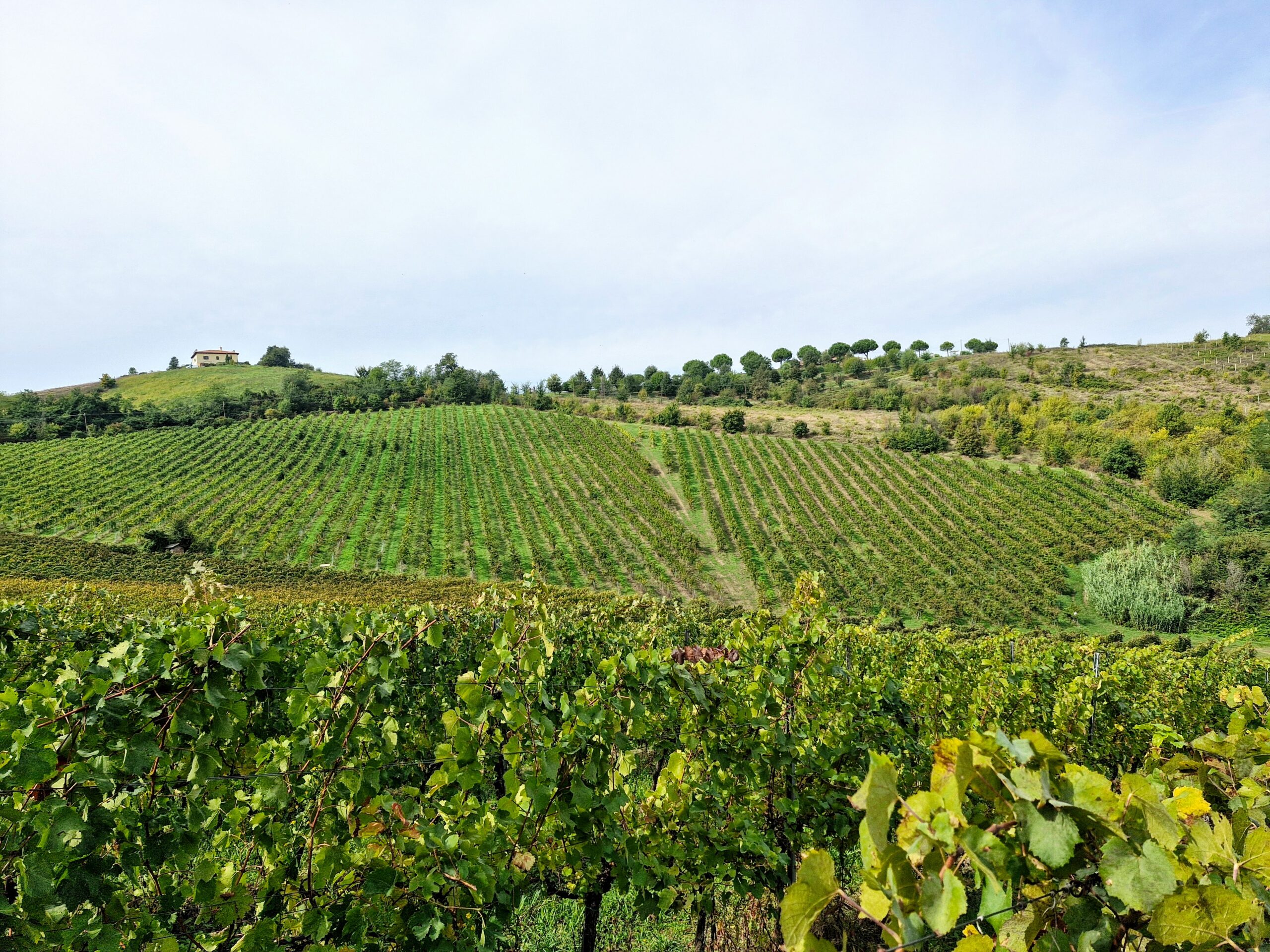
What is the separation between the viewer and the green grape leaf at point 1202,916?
0.91 metres

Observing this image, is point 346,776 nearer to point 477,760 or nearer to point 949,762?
point 477,760

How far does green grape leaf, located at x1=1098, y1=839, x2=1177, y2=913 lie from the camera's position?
915mm

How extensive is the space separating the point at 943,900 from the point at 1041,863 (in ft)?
1.03

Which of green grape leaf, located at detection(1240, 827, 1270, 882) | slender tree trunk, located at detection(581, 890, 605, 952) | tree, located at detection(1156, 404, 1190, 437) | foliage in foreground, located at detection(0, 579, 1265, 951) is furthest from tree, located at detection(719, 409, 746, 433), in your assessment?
green grape leaf, located at detection(1240, 827, 1270, 882)

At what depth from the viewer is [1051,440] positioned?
166ft

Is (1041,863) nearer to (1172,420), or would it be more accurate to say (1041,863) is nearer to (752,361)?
(1172,420)

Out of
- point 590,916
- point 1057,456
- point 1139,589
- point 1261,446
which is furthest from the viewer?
point 1057,456

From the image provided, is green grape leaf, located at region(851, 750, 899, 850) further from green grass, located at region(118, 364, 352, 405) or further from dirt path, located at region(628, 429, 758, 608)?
green grass, located at region(118, 364, 352, 405)

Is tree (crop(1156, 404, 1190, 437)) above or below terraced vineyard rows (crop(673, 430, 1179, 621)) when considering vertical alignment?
above

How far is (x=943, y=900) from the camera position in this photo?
0.92m

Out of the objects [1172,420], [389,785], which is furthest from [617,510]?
[1172,420]

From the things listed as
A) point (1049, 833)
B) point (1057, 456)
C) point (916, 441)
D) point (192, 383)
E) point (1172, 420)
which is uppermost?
point (192, 383)

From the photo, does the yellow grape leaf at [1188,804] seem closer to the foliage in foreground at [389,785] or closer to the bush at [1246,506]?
the foliage in foreground at [389,785]

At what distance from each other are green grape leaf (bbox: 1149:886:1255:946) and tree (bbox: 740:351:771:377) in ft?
392
